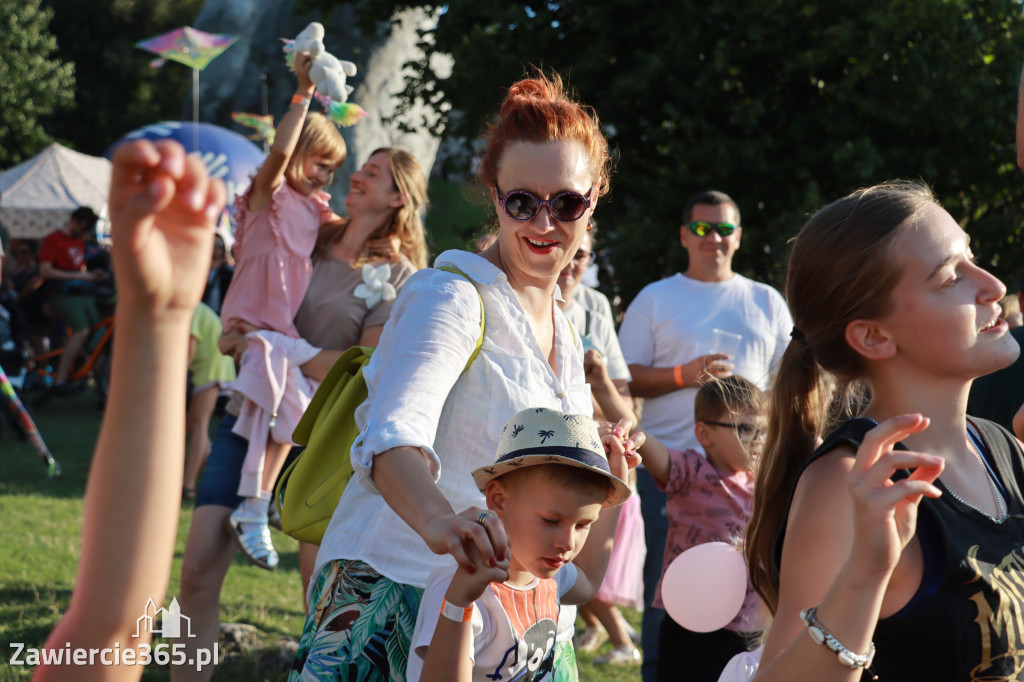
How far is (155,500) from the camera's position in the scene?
3.61 ft

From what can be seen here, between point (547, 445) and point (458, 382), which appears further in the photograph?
point (458, 382)

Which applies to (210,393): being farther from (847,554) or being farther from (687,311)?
(847,554)

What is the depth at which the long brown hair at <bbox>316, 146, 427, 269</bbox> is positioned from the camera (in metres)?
4.08

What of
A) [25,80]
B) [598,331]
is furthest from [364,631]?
[25,80]

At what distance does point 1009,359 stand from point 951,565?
0.42 metres

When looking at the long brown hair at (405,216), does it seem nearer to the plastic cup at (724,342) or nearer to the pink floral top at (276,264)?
the pink floral top at (276,264)

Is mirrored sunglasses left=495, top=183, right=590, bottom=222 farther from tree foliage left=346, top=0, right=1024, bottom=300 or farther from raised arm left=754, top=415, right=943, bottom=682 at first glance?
tree foliage left=346, top=0, right=1024, bottom=300

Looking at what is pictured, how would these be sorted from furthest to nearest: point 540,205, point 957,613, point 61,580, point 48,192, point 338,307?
point 48,192
point 61,580
point 338,307
point 540,205
point 957,613

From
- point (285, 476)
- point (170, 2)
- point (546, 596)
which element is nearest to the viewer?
point (546, 596)

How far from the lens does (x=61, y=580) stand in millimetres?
6109

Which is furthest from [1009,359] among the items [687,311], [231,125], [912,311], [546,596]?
[231,125]

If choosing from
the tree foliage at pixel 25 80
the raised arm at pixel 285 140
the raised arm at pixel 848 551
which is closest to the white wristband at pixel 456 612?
the raised arm at pixel 848 551

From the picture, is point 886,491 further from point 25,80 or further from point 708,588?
point 25,80

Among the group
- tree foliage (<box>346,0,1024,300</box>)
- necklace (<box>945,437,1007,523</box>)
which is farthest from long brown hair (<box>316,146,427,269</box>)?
tree foliage (<box>346,0,1024,300</box>)
